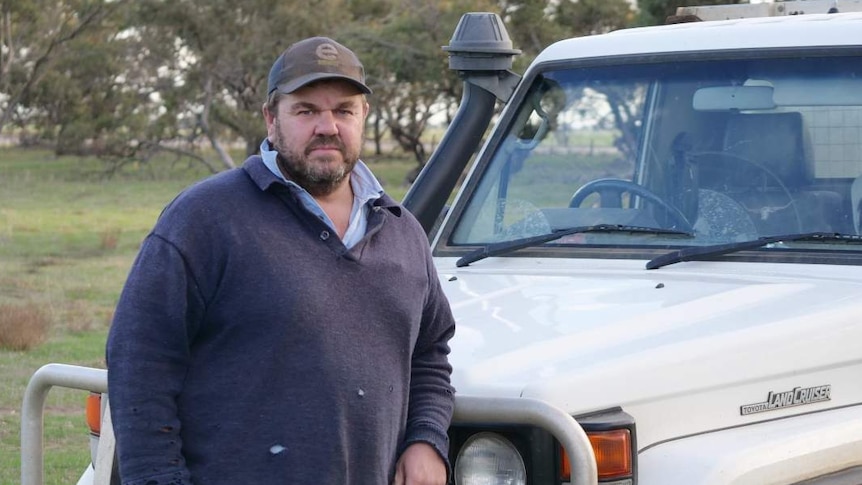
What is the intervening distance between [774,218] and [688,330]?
82 centimetres

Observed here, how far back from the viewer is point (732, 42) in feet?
14.1

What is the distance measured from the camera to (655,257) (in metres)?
3.93

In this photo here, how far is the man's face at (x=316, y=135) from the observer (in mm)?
2902

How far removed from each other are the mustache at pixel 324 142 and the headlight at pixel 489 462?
0.68 metres

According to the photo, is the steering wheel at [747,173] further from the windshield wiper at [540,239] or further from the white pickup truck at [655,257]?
the windshield wiper at [540,239]

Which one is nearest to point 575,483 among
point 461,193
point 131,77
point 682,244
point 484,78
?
point 682,244

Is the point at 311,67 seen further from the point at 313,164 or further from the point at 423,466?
the point at 423,466

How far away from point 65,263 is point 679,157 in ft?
Answer: 40.8

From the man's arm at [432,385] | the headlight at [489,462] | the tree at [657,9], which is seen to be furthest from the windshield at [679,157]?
the tree at [657,9]

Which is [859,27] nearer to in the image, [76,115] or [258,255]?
[258,255]

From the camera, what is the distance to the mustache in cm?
290

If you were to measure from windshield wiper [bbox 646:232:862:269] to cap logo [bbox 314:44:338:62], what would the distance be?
130 centimetres

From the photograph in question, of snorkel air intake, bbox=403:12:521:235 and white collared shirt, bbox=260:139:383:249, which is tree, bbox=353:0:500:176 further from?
white collared shirt, bbox=260:139:383:249

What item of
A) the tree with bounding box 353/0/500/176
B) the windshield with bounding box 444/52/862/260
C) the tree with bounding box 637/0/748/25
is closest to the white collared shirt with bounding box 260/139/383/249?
the windshield with bounding box 444/52/862/260
